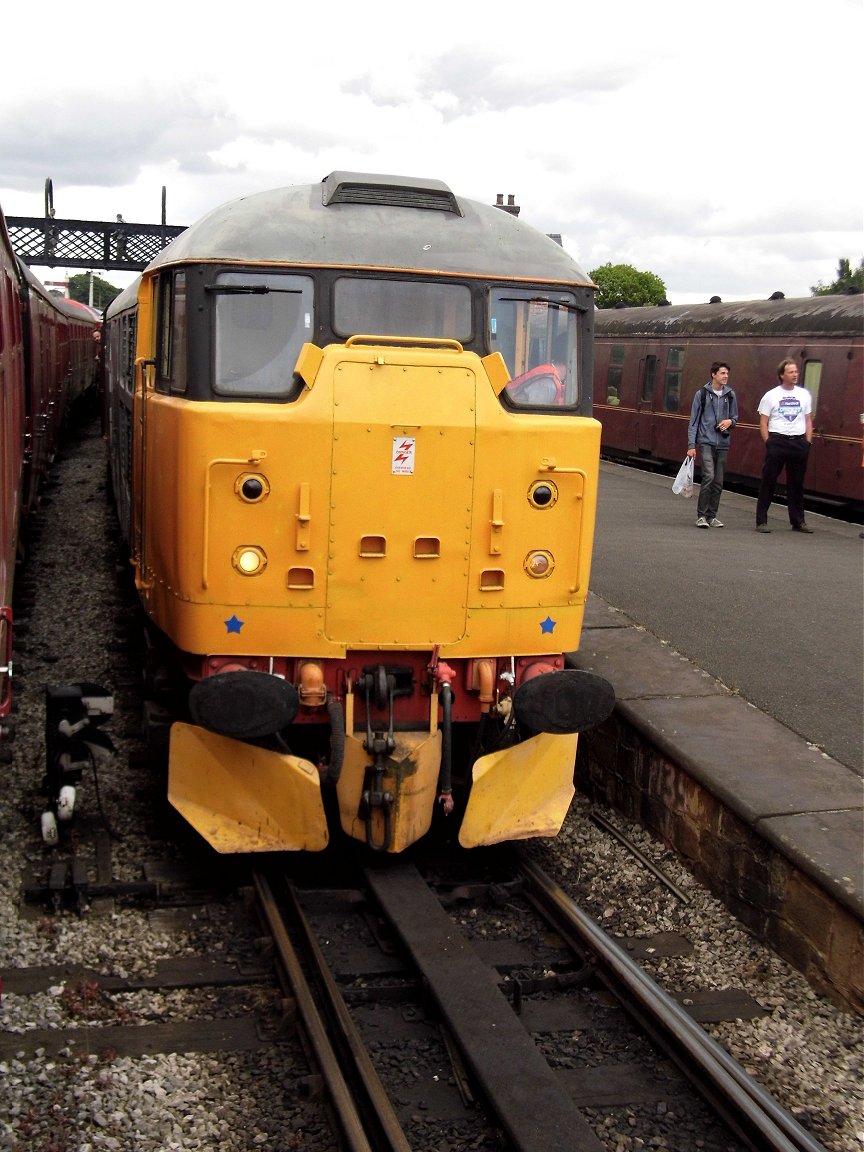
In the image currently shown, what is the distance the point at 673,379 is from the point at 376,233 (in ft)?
51.4

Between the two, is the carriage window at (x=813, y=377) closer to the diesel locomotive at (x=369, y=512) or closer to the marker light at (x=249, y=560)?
the diesel locomotive at (x=369, y=512)

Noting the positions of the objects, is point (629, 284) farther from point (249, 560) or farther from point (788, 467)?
point (249, 560)

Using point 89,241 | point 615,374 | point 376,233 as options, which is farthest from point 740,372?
point 89,241

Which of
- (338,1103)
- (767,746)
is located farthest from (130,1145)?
(767,746)

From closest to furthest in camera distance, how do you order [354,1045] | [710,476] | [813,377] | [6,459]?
[354,1045] → [6,459] → [710,476] → [813,377]

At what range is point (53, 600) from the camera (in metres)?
11.7

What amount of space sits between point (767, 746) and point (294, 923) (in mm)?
2675

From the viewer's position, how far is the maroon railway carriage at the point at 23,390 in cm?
654

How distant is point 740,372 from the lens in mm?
18688

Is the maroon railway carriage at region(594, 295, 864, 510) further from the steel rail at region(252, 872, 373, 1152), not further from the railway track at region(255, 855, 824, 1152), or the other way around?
the steel rail at region(252, 872, 373, 1152)

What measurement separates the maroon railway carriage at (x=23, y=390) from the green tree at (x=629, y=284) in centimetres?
3187

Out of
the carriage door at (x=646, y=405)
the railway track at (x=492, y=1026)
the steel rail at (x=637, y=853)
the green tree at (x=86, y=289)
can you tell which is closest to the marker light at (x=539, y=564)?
the railway track at (x=492, y=1026)

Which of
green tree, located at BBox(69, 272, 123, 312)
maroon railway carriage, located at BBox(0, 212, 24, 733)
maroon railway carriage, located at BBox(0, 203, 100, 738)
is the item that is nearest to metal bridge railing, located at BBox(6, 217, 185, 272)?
maroon railway carriage, located at BBox(0, 203, 100, 738)

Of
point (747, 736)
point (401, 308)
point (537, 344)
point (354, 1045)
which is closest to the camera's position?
point (354, 1045)
